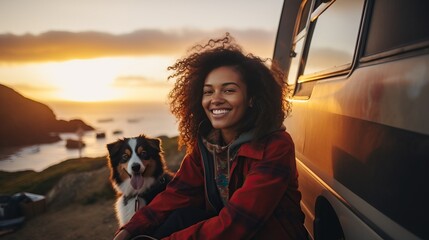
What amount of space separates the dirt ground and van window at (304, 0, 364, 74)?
5496 millimetres

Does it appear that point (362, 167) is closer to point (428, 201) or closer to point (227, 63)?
point (428, 201)

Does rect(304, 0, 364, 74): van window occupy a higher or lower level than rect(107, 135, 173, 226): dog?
higher

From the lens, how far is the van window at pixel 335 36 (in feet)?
6.73

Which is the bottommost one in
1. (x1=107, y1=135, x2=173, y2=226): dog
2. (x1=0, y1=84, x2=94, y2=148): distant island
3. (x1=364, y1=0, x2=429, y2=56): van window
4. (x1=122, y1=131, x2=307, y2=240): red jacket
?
(x1=0, y1=84, x2=94, y2=148): distant island

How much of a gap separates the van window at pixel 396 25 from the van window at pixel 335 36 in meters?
0.27

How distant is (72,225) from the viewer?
24.8 feet

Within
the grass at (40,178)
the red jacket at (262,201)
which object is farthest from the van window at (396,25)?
the grass at (40,178)

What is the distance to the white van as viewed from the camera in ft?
3.77

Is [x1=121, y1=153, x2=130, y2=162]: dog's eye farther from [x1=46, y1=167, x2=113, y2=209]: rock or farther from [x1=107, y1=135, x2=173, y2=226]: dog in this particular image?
[x1=46, y1=167, x2=113, y2=209]: rock

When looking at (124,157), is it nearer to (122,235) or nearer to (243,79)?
(122,235)

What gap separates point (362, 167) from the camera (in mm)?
1573

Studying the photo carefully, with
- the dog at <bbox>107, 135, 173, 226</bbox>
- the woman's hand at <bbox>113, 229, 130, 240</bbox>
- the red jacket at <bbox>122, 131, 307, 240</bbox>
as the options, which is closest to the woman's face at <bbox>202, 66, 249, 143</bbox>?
the red jacket at <bbox>122, 131, 307, 240</bbox>

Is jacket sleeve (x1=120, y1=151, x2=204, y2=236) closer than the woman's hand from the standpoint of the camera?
No

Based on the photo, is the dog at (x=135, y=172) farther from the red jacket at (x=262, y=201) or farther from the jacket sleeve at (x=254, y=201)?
the jacket sleeve at (x=254, y=201)
